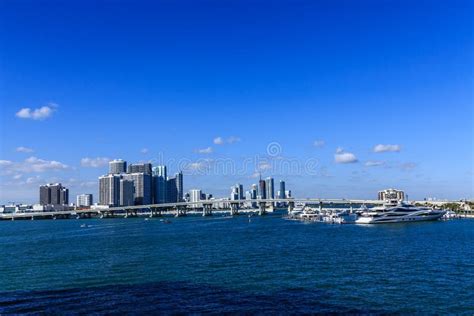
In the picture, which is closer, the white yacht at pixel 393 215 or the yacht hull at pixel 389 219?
the yacht hull at pixel 389 219

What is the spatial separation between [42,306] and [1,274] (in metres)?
17.3

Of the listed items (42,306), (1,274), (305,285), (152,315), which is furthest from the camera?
(1,274)

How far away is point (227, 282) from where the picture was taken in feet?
Result: 112

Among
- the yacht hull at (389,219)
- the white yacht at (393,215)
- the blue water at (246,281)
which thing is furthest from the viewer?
the white yacht at (393,215)

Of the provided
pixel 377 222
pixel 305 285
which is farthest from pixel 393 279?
pixel 377 222

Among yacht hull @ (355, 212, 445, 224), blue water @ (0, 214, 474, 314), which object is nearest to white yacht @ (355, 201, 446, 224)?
yacht hull @ (355, 212, 445, 224)

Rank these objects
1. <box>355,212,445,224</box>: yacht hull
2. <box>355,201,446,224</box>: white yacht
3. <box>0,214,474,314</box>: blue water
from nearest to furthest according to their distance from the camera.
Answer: <box>0,214,474,314</box>: blue water, <box>355,212,445,224</box>: yacht hull, <box>355,201,446,224</box>: white yacht

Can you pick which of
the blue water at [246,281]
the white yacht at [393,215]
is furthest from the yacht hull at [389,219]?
the blue water at [246,281]

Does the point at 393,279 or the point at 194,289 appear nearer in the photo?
the point at 194,289

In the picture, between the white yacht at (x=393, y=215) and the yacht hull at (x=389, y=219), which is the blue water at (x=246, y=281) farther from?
the white yacht at (x=393, y=215)

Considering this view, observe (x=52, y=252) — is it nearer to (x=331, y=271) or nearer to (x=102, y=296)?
(x=102, y=296)

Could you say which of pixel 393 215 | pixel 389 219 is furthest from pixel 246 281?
pixel 393 215

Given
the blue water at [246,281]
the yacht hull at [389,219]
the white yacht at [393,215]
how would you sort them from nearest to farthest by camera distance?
1. the blue water at [246,281]
2. the yacht hull at [389,219]
3. the white yacht at [393,215]

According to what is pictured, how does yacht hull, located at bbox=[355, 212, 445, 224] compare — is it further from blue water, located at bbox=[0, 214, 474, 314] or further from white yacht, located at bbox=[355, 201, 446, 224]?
blue water, located at bbox=[0, 214, 474, 314]
